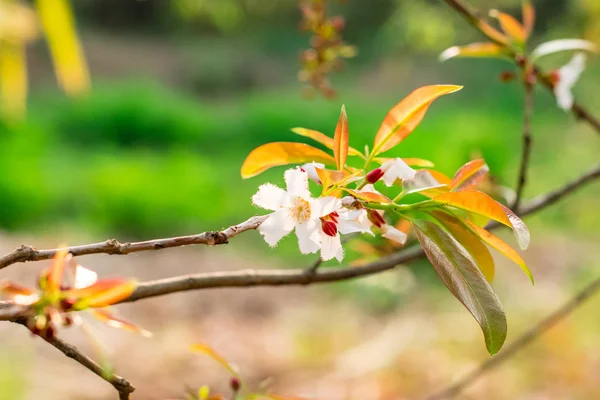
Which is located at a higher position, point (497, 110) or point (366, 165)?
point (497, 110)

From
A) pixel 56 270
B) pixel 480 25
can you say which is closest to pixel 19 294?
pixel 56 270

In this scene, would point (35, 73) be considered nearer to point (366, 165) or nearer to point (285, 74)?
point (285, 74)

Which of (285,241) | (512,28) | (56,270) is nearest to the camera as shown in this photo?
(56,270)

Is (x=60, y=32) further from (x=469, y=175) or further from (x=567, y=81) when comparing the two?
(x=567, y=81)

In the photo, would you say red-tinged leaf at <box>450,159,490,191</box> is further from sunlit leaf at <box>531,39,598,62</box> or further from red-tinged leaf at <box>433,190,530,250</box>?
sunlit leaf at <box>531,39,598,62</box>

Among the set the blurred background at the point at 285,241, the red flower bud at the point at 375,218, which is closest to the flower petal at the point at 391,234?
the red flower bud at the point at 375,218

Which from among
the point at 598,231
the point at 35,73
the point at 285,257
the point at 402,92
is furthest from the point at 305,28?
the point at 35,73

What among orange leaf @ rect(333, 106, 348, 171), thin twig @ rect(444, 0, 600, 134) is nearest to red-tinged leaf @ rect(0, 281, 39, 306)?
orange leaf @ rect(333, 106, 348, 171)
